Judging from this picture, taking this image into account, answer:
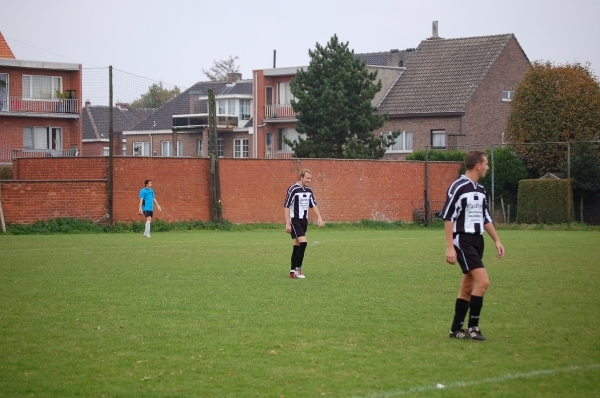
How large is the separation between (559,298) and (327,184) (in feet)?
76.9

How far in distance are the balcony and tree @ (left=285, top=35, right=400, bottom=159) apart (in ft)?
54.8

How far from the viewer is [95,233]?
30625 millimetres

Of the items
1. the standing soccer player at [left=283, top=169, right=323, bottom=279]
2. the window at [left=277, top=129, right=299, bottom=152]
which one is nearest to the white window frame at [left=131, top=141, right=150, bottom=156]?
the window at [left=277, top=129, right=299, bottom=152]

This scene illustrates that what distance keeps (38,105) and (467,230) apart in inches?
1887

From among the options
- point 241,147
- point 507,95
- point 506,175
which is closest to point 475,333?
point 506,175

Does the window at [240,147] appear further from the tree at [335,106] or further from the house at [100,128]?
the tree at [335,106]

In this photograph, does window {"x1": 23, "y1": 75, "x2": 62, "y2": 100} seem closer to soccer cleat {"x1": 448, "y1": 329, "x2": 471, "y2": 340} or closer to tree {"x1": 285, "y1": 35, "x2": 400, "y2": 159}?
tree {"x1": 285, "y1": 35, "x2": 400, "y2": 159}

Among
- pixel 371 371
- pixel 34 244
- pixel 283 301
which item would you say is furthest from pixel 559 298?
pixel 34 244

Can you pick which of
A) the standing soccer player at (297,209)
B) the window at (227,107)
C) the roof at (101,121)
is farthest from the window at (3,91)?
the standing soccer player at (297,209)

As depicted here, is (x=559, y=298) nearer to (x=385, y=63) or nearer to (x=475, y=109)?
(x=475, y=109)

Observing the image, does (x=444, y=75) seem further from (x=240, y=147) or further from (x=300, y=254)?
(x=300, y=254)

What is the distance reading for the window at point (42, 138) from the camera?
53.7 meters

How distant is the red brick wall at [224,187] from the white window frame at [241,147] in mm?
28018

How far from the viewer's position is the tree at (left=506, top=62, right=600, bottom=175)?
1671 inches
